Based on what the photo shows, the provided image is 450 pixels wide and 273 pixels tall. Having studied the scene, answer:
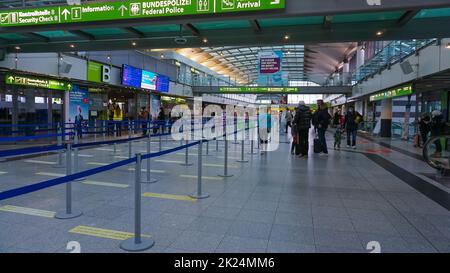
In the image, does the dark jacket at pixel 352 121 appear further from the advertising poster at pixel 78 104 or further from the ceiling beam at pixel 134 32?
the advertising poster at pixel 78 104

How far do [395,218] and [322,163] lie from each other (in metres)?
5.06

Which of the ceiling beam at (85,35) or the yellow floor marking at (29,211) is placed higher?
the ceiling beam at (85,35)

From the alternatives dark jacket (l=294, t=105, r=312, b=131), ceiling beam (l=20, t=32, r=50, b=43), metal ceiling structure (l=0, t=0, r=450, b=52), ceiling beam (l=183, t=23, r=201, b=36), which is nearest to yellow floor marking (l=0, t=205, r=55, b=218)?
metal ceiling structure (l=0, t=0, r=450, b=52)

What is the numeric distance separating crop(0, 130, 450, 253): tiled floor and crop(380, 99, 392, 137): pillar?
1376 centimetres

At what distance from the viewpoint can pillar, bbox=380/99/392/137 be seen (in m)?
20.3

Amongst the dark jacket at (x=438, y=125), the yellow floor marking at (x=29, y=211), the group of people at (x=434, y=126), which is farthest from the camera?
the dark jacket at (x=438, y=125)

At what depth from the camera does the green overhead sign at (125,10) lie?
20.6 ft

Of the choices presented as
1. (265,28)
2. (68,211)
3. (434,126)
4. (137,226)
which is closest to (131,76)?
(265,28)

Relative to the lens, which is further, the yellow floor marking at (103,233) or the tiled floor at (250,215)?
the yellow floor marking at (103,233)

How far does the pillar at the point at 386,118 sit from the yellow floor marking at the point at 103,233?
20.0 m

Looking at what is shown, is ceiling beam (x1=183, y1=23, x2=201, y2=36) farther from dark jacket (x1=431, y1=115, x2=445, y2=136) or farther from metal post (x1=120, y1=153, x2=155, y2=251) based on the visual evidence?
dark jacket (x1=431, y1=115, x2=445, y2=136)

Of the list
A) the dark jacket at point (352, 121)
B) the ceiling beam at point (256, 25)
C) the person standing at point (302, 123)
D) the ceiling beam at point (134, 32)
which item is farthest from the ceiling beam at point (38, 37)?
the dark jacket at point (352, 121)

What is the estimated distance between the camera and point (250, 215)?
4758 mm
